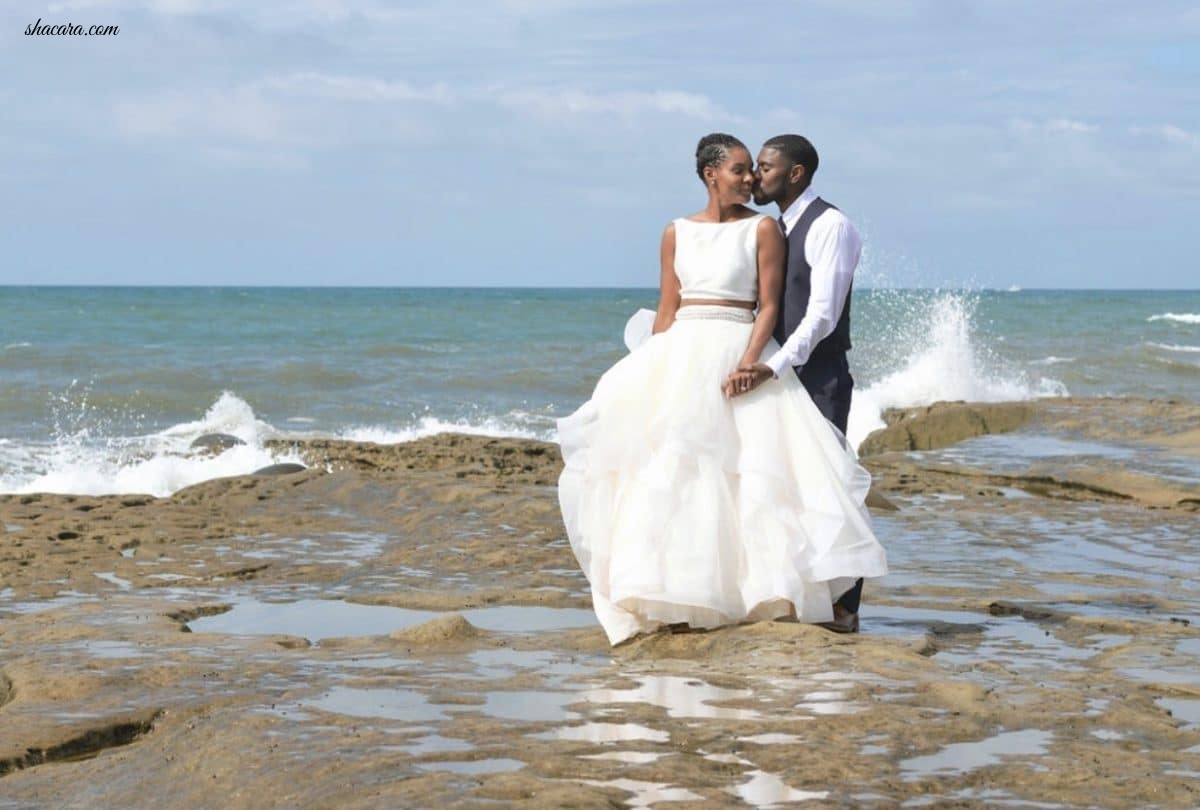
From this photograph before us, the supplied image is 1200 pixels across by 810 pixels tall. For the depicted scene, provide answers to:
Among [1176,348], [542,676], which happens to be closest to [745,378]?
[542,676]

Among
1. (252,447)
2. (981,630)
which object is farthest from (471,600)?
(252,447)

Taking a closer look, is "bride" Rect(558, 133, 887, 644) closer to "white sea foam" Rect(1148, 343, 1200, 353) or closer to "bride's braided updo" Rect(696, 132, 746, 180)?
"bride's braided updo" Rect(696, 132, 746, 180)

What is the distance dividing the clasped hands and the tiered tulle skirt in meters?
0.05

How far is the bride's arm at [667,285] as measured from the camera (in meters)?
6.23

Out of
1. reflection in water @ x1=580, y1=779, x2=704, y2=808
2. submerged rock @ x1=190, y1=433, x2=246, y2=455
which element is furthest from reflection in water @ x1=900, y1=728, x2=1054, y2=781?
submerged rock @ x1=190, y1=433, x2=246, y2=455

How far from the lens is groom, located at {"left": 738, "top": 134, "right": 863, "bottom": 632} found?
609cm

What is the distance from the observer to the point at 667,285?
6262mm

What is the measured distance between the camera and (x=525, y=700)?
16.8ft

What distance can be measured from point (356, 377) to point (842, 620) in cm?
2481

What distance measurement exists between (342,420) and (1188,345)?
92.5 feet

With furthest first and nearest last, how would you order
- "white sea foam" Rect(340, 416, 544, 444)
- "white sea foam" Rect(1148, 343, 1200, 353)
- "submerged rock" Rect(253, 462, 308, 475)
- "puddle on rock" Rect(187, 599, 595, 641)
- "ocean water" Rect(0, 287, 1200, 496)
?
"white sea foam" Rect(1148, 343, 1200, 353)
"white sea foam" Rect(340, 416, 544, 444)
"ocean water" Rect(0, 287, 1200, 496)
"submerged rock" Rect(253, 462, 308, 475)
"puddle on rock" Rect(187, 599, 595, 641)

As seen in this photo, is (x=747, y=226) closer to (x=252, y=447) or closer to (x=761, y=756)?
(x=761, y=756)

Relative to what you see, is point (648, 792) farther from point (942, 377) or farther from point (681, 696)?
point (942, 377)

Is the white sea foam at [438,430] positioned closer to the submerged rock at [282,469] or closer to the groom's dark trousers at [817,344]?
the submerged rock at [282,469]
